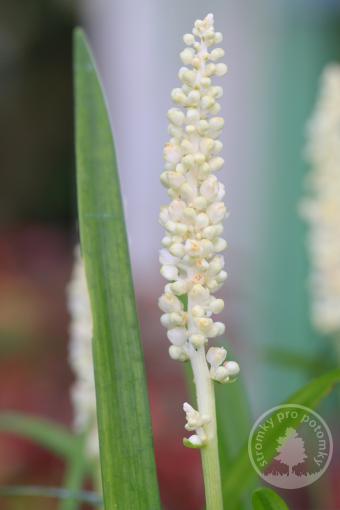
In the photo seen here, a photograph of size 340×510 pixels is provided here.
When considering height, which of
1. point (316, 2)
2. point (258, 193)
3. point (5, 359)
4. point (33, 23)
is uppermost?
point (33, 23)

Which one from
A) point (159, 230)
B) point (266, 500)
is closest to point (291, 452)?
point (266, 500)

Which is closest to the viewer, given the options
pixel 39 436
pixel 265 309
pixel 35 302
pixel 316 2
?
pixel 39 436

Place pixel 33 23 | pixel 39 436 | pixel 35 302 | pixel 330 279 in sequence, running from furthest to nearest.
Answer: pixel 33 23, pixel 35 302, pixel 330 279, pixel 39 436

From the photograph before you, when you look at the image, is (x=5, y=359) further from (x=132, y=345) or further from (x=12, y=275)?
(x=132, y=345)

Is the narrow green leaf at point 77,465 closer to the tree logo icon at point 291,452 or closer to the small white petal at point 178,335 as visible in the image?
the tree logo icon at point 291,452

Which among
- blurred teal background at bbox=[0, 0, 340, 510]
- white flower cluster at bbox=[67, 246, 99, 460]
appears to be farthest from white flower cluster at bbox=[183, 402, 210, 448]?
blurred teal background at bbox=[0, 0, 340, 510]

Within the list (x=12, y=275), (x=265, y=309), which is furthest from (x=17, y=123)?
(x=265, y=309)
